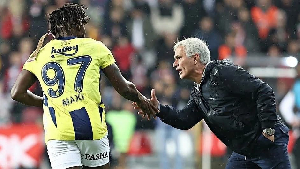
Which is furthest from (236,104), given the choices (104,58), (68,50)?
(68,50)

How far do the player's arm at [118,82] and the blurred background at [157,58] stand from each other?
5.95 meters

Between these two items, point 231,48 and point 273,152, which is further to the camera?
point 231,48

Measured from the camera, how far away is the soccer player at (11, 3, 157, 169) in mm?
6141

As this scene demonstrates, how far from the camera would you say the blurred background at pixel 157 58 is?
41.5 feet

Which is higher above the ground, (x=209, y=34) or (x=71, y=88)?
(x=209, y=34)

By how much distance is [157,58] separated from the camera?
1518 cm

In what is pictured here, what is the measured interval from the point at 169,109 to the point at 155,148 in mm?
5742

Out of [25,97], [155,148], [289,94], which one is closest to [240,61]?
[289,94]

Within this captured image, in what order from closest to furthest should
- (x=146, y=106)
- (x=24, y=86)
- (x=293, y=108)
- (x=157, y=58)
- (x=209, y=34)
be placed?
(x=24, y=86) → (x=146, y=106) → (x=293, y=108) → (x=157, y=58) → (x=209, y=34)

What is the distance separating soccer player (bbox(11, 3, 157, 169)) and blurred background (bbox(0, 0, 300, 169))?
20.4 ft

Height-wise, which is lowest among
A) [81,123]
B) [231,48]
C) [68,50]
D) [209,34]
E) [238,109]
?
[81,123]

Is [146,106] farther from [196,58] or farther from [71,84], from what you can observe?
[71,84]

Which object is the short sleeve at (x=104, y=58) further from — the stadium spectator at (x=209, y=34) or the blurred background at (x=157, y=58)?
the stadium spectator at (x=209, y=34)

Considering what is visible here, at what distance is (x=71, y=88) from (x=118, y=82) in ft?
1.42
